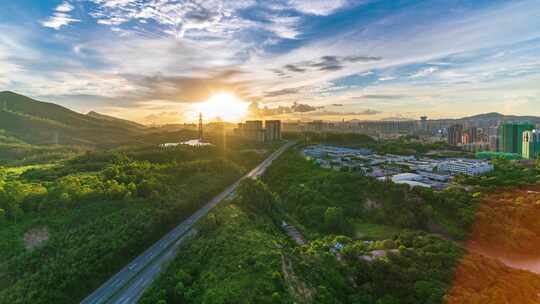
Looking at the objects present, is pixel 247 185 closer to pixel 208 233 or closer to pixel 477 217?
pixel 208 233

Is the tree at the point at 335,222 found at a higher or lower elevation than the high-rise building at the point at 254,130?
lower

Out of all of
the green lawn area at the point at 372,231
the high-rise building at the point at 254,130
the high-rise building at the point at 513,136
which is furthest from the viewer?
the high-rise building at the point at 254,130

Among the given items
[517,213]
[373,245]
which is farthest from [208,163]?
[517,213]

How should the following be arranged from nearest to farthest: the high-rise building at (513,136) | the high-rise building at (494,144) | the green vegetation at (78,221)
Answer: the green vegetation at (78,221), the high-rise building at (513,136), the high-rise building at (494,144)

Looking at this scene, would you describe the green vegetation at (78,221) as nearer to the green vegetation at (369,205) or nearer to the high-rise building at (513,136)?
the green vegetation at (369,205)

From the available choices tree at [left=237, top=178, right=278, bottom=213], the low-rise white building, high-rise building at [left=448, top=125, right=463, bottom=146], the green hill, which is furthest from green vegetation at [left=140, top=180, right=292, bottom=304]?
high-rise building at [left=448, top=125, right=463, bottom=146]

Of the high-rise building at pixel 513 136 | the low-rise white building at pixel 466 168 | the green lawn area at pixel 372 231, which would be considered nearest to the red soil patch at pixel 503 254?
the green lawn area at pixel 372 231
